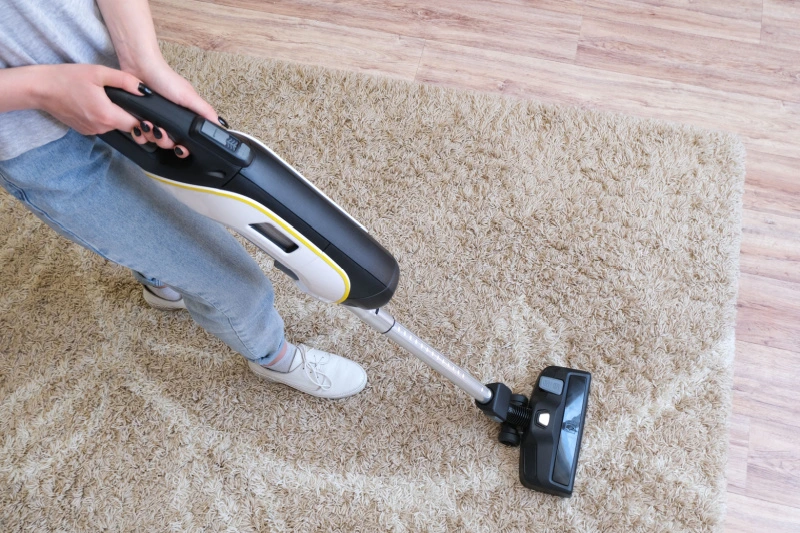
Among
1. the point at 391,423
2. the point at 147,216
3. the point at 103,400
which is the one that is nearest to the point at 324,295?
the point at 147,216

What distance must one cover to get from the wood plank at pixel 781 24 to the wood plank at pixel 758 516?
1.19 metres

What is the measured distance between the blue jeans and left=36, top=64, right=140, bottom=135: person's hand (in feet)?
0.29

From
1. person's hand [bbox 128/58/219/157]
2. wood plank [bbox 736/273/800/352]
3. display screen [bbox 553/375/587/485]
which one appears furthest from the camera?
wood plank [bbox 736/273/800/352]

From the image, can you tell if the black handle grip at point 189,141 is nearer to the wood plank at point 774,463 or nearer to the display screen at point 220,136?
the display screen at point 220,136

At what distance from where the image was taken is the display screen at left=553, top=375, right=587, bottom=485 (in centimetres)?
122

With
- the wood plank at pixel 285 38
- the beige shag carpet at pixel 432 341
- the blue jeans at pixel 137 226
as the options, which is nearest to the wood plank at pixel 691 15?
the beige shag carpet at pixel 432 341

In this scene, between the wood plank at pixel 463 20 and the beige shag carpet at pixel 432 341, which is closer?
the beige shag carpet at pixel 432 341

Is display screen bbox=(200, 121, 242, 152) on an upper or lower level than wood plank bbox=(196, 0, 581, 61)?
upper

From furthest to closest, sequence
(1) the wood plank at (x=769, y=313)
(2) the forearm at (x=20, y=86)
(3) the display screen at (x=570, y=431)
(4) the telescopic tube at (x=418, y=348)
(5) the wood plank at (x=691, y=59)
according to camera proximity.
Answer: (5) the wood plank at (x=691, y=59)
(1) the wood plank at (x=769, y=313)
(3) the display screen at (x=570, y=431)
(4) the telescopic tube at (x=418, y=348)
(2) the forearm at (x=20, y=86)

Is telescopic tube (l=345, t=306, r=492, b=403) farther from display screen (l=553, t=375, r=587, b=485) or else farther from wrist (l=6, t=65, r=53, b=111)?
wrist (l=6, t=65, r=53, b=111)

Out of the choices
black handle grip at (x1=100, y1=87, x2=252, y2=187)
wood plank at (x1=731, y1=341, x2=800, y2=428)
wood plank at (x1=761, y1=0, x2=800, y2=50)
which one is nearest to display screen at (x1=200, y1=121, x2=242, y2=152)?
black handle grip at (x1=100, y1=87, x2=252, y2=187)

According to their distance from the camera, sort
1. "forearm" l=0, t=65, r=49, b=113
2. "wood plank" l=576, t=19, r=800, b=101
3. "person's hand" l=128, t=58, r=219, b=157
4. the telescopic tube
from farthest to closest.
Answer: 1. "wood plank" l=576, t=19, r=800, b=101
2. the telescopic tube
3. "person's hand" l=128, t=58, r=219, b=157
4. "forearm" l=0, t=65, r=49, b=113

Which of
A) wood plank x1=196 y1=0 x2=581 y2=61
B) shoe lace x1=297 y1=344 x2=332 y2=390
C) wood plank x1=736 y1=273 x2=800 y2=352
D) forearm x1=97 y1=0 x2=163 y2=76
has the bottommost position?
wood plank x1=736 y1=273 x2=800 y2=352

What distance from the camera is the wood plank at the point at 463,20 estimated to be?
5.68ft
